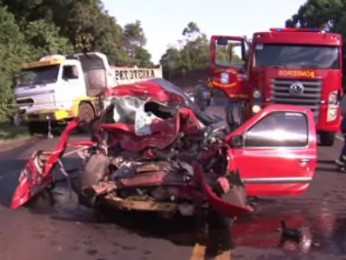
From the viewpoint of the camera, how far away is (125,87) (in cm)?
944

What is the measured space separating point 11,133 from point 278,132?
1591 cm

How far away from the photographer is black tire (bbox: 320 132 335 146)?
16612mm

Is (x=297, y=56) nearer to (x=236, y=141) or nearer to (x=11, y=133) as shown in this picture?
(x=236, y=141)

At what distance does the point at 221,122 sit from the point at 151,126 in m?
1.13

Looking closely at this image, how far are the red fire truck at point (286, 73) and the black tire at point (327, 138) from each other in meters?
0.98

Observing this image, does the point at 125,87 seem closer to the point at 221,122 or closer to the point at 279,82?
the point at 221,122

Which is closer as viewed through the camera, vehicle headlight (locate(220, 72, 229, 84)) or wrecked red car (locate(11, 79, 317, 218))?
wrecked red car (locate(11, 79, 317, 218))

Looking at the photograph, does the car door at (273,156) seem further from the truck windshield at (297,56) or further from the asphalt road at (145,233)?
the truck windshield at (297,56)

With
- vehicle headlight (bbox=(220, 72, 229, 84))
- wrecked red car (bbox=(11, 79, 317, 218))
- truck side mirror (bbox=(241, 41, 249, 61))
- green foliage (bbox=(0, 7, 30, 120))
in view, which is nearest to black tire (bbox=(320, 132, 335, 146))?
truck side mirror (bbox=(241, 41, 249, 61))

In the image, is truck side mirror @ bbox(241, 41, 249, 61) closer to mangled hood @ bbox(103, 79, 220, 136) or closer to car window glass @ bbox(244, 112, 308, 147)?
mangled hood @ bbox(103, 79, 220, 136)

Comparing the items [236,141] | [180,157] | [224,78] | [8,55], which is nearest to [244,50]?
[224,78]

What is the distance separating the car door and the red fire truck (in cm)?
675

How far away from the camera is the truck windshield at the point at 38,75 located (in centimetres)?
2319

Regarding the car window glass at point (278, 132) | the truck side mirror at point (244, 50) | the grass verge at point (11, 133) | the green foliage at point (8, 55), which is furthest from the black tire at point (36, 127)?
the car window glass at point (278, 132)
